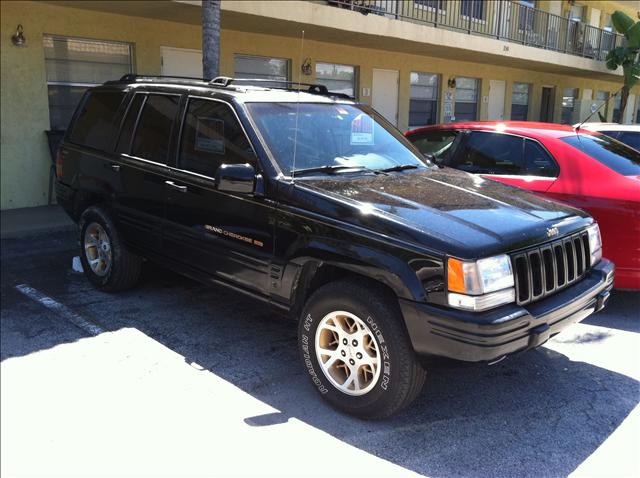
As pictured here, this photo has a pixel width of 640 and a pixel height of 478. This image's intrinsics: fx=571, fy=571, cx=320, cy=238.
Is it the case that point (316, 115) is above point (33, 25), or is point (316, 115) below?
below

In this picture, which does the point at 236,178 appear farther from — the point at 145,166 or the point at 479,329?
the point at 479,329

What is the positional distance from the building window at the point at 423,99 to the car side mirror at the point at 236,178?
12.4m

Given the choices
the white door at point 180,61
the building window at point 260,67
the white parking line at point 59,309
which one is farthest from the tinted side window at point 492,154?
the building window at point 260,67

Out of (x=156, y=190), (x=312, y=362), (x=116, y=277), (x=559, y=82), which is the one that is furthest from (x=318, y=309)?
(x=559, y=82)

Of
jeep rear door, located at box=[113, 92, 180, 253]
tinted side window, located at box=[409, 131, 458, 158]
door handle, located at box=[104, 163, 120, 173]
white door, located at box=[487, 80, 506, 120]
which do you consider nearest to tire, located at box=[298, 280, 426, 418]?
jeep rear door, located at box=[113, 92, 180, 253]

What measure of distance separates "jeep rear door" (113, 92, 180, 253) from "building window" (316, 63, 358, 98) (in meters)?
Result: 8.48

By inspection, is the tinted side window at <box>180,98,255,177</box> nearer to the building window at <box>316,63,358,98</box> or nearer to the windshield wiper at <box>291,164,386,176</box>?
the windshield wiper at <box>291,164,386,176</box>

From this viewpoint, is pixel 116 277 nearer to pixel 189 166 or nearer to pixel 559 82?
pixel 189 166

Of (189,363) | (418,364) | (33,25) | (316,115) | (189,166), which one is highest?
(33,25)

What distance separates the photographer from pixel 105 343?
428 cm

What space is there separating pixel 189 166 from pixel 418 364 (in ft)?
7.68

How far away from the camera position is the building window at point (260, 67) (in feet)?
37.6

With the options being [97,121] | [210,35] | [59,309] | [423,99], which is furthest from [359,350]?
[423,99]

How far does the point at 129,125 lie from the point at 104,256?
4.11ft
